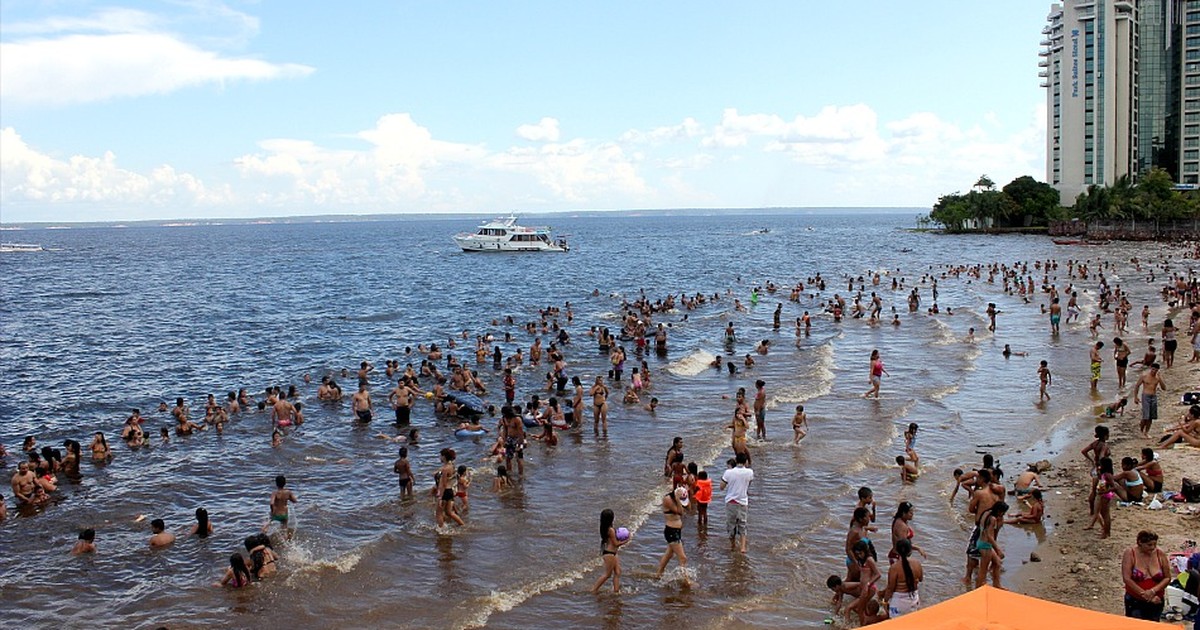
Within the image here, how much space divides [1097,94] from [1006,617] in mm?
152050

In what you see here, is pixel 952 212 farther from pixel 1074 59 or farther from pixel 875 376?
pixel 875 376

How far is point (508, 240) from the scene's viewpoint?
4459 inches

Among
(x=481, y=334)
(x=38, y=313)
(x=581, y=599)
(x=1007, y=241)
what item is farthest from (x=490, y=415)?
(x=1007, y=241)

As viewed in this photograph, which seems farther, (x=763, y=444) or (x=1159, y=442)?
(x=763, y=444)

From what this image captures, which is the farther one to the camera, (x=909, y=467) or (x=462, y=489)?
(x=909, y=467)

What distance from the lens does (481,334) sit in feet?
152

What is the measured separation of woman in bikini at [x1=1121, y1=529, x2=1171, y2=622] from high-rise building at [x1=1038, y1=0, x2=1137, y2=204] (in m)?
144

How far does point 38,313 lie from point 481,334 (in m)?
35.6

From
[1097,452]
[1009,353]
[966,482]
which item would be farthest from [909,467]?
[1009,353]

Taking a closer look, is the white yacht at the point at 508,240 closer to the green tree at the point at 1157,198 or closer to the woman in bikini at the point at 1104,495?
the green tree at the point at 1157,198

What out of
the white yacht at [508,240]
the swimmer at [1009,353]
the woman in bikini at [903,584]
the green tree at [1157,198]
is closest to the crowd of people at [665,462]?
the woman in bikini at [903,584]

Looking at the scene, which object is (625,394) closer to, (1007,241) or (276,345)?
(276,345)

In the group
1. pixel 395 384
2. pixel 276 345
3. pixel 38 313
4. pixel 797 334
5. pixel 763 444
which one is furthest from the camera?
pixel 38 313

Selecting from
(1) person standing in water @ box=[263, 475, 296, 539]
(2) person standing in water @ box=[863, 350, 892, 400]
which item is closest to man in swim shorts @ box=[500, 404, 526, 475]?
(1) person standing in water @ box=[263, 475, 296, 539]
